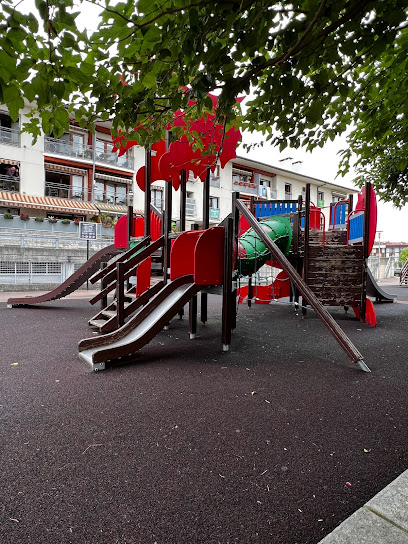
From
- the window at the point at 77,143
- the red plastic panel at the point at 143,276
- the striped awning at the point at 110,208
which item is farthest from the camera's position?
the striped awning at the point at 110,208

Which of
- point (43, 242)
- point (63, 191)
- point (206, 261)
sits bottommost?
point (206, 261)

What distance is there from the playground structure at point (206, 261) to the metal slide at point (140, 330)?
0.01m

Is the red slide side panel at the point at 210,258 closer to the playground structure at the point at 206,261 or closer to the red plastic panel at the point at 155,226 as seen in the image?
the playground structure at the point at 206,261

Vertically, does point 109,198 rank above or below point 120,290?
above

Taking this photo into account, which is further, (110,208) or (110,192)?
(110,192)

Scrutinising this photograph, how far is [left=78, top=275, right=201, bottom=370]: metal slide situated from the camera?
173 inches

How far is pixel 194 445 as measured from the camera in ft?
8.25

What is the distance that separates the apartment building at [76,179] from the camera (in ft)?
71.2

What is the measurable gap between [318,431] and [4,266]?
1369 centimetres

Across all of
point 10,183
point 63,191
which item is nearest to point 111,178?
point 63,191

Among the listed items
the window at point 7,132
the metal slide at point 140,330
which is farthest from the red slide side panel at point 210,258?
the window at point 7,132

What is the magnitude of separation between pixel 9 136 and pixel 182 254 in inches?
848

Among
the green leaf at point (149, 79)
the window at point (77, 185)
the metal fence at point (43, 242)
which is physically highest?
the window at point (77, 185)

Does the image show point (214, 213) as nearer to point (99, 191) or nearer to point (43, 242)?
point (99, 191)
